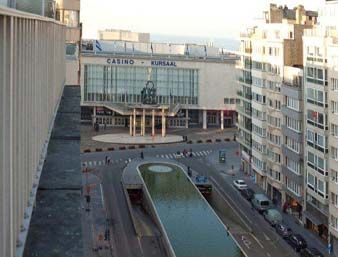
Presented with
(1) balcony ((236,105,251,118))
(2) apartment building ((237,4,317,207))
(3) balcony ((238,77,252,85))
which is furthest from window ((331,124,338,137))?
(1) balcony ((236,105,251,118))

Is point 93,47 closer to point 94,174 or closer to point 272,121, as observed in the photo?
point 94,174

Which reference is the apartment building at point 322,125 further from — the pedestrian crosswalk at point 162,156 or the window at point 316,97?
the pedestrian crosswalk at point 162,156

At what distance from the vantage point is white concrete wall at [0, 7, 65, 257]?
561 centimetres

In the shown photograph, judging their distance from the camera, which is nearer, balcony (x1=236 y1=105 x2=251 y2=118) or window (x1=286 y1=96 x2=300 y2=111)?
window (x1=286 y1=96 x2=300 y2=111)

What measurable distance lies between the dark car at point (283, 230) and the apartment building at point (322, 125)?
1.55 metres

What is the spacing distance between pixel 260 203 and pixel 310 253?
371 inches

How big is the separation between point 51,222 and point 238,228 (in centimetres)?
2689

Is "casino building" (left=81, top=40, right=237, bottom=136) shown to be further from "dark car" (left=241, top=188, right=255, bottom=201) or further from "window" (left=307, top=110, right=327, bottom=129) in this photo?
"window" (left=307, top=110, right=327, bottom=129)

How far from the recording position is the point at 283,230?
109 ft

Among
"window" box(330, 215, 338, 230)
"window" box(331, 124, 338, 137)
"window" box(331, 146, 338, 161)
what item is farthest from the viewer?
"window" box(331, 124, 338, 137)

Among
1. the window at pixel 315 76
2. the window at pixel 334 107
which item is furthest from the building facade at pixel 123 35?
the window at pixel 334 107

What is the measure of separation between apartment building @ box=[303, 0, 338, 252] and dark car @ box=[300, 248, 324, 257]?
4.31 feet

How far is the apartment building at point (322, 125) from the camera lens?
31.0 m

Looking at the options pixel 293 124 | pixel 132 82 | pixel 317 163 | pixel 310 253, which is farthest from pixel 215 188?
pixel 132 82
